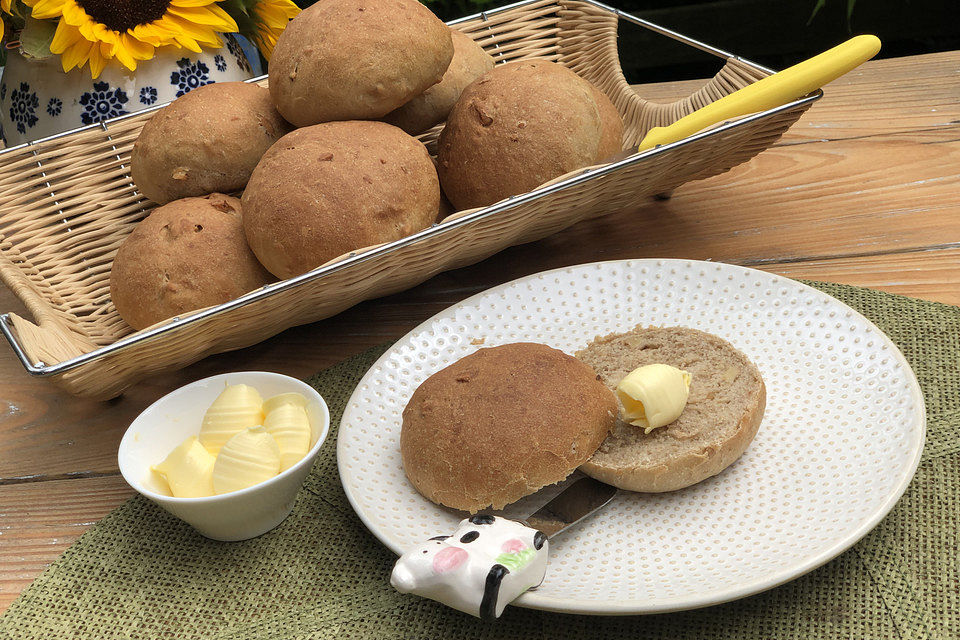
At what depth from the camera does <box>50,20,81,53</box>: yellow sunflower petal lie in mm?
1207

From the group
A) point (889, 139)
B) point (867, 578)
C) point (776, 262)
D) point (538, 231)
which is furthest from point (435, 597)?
point (889, 139)

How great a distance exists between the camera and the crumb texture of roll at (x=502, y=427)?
75cm

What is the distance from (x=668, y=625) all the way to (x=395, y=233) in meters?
0.54

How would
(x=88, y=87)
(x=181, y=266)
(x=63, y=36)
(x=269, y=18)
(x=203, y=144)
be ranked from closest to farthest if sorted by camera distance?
1. (x=181, y=266)
2. (x=203, y=144)
3. (x=63, y=36)
4. (x=88, y=87)
5. (x=269, y=18)

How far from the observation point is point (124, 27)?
1260mm

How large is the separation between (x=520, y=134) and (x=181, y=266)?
18.0 inches

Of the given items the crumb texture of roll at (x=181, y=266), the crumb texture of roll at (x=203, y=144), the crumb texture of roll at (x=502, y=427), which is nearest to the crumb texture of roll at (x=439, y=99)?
the crumb texture of roll at (x=203, y=144)

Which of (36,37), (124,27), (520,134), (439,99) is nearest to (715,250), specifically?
(520,134)

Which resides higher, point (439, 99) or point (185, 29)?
point (185, 29)

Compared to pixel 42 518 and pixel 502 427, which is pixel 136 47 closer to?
pixel 42 518

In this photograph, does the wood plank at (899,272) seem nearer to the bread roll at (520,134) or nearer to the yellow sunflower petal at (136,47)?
the bread roll at (520,134)

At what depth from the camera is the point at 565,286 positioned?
1.07m

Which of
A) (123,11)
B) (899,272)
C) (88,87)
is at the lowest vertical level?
(899,272)

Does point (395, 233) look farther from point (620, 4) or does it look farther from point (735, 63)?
point (620, 4)
